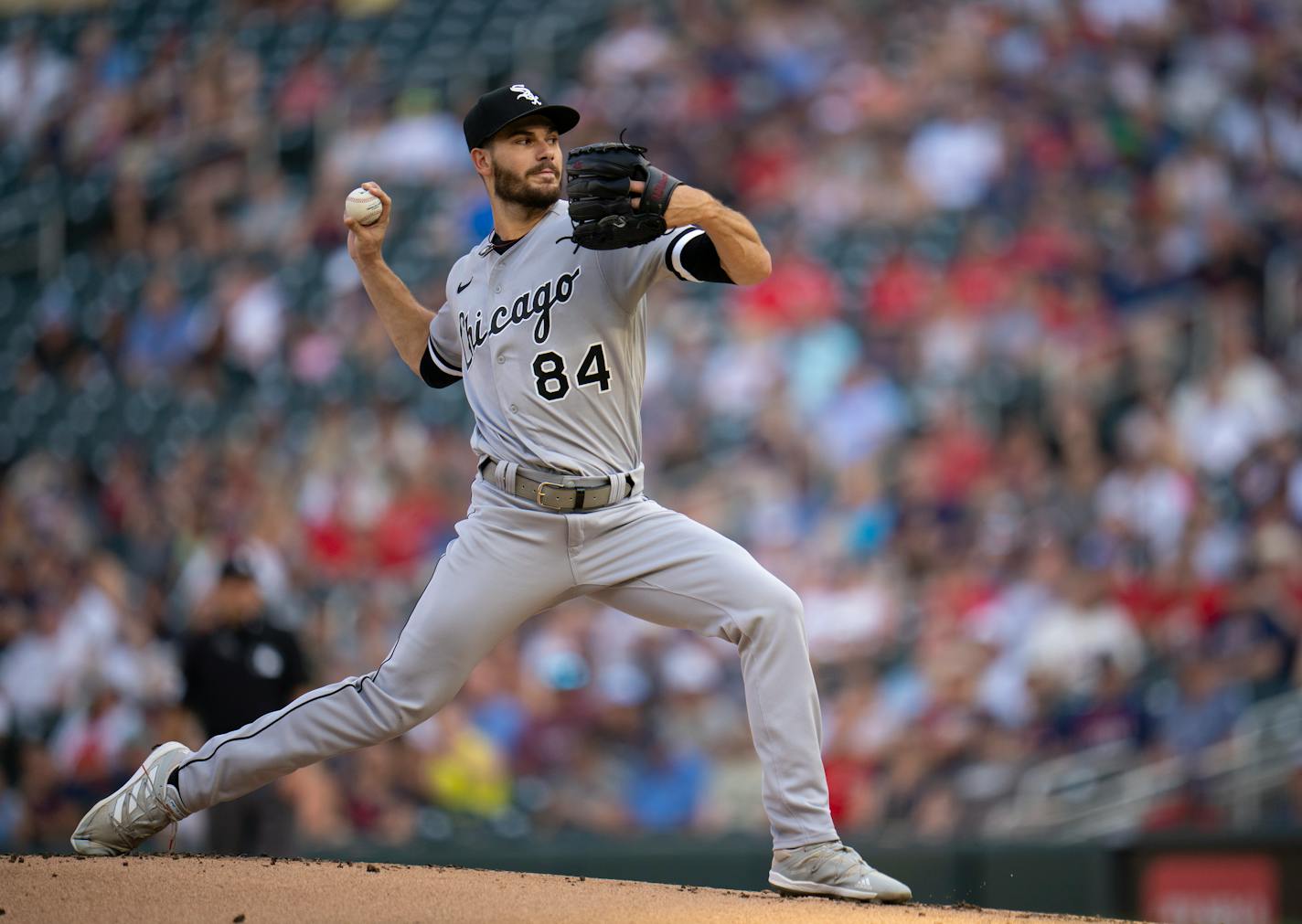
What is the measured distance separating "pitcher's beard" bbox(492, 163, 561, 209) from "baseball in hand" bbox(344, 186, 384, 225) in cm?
37

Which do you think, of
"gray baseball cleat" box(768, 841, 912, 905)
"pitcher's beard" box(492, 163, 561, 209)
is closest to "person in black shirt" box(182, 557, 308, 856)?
"pitcher's beard" box(492, 163, 561, 209)

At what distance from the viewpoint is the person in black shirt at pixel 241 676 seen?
6395 mm

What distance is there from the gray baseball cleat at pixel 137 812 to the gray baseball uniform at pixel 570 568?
107 mm

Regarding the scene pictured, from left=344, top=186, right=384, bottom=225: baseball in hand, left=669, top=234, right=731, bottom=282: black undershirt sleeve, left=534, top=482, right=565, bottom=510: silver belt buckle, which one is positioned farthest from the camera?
left=344, top=186, right=384, bottom=225: baseball in hand

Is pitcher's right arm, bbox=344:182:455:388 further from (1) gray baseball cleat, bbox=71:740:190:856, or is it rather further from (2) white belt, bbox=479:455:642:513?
(1) gray baseball cleat, bbox=71:740:190:856

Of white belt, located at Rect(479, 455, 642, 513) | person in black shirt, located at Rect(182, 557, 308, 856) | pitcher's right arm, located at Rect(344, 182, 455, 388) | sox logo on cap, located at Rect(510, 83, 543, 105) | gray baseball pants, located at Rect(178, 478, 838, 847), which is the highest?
sox logo on cap, located at Rect(510, 83, 543, 105)

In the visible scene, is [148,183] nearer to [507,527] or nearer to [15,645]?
[15,645]

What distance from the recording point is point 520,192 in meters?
4.14

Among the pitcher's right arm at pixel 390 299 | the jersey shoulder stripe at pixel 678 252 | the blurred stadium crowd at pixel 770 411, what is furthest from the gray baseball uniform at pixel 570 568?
the blurred stadium crowd at pixel 770 411

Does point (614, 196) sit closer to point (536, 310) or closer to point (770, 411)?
point (536, 310)

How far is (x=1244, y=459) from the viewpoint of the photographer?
8.11 m

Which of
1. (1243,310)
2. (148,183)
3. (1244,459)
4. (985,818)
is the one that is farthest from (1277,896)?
(148,183)

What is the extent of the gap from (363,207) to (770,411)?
16.0ft

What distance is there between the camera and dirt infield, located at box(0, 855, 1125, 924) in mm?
3715
